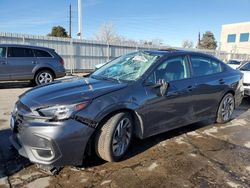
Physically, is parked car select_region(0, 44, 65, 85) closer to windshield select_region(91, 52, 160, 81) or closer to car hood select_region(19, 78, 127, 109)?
windshield select_region(91, 52, 160, 81)

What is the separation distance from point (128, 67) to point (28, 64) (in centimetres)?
671

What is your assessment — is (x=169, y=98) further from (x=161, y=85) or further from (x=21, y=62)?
(x=21, y=62)

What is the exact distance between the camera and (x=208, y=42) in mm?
65312

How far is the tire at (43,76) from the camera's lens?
33.9ft

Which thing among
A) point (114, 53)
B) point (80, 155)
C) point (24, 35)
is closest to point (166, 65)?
point (80, 155)

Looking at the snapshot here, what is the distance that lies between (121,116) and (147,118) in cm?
51

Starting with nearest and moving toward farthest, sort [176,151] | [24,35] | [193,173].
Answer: [193,173], [176,151], [24,35]

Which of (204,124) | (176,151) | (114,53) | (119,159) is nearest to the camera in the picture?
(119,159)

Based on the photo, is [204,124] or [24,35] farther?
[24,35]

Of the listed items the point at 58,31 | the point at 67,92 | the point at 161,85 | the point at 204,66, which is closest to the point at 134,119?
the point at 161,85

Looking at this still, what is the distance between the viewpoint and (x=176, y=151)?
13.6ft

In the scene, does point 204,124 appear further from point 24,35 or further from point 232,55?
point 232,55

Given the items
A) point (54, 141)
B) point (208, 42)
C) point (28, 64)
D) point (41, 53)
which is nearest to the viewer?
point (54, 141)

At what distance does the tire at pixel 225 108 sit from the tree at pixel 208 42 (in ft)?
204
